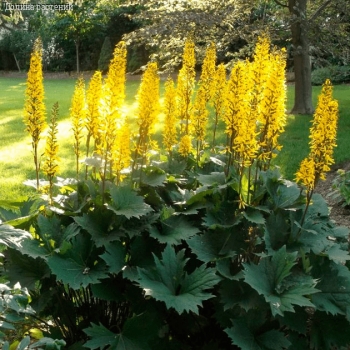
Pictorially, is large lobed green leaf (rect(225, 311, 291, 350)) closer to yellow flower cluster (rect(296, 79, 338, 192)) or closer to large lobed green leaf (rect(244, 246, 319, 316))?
large lobed green leaf (rect(244, 246, 319, 316))

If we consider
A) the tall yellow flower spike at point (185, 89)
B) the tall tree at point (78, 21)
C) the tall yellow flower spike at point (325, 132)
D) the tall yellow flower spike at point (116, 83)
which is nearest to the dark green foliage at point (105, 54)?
the tall tree at point (78, 21)

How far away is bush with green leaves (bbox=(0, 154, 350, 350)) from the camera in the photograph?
257cm

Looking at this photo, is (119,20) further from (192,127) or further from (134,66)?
(192,127)

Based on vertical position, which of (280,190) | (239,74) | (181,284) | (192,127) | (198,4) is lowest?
(181,284)

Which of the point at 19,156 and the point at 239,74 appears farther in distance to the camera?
the point at 19,156

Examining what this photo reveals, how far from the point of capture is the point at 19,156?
9156mm

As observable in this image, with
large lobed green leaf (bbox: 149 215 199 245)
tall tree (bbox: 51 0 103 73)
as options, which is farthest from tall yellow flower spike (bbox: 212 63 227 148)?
tall tree (bbox: 51 0 103 73)

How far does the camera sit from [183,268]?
9.53ft

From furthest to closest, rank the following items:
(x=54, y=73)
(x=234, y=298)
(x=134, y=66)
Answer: (x=54, y=73) → (x=134, y=66) → (x=234, y=298)

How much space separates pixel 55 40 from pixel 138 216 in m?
36.1

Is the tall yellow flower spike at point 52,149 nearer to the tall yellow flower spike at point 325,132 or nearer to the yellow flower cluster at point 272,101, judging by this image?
the yellow flower cluster at point 272,101

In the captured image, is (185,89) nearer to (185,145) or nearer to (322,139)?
(185,145)

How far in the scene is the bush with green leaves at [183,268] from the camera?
101 inches

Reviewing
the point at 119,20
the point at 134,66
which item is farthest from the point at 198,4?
the point at 119,20
